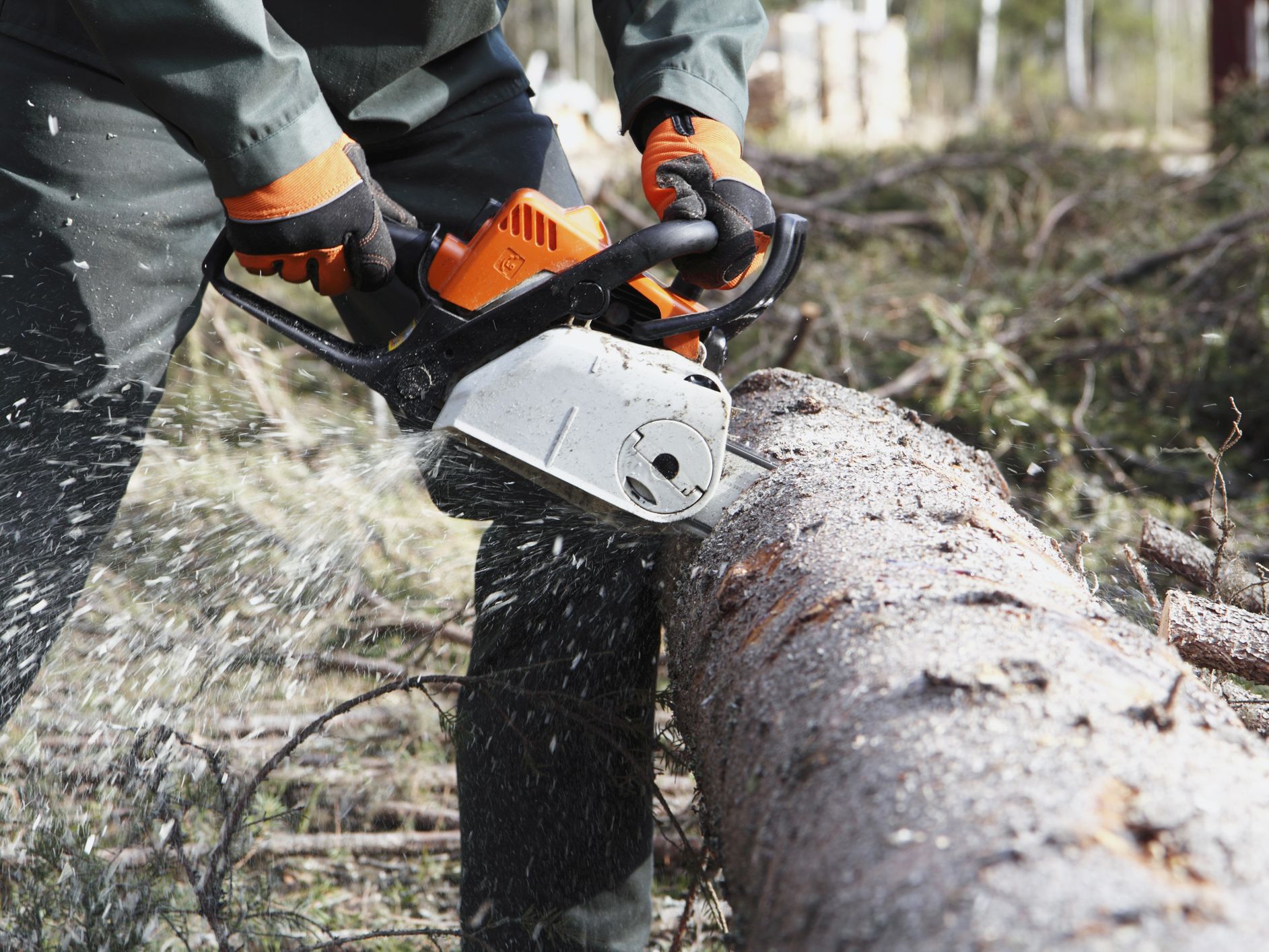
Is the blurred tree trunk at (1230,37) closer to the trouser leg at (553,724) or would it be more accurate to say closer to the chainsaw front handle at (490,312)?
the chainsaw front handle at (490,312)

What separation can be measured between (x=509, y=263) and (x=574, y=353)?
25 centimetres

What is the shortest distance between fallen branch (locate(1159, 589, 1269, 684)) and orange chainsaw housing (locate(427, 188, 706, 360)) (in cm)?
96

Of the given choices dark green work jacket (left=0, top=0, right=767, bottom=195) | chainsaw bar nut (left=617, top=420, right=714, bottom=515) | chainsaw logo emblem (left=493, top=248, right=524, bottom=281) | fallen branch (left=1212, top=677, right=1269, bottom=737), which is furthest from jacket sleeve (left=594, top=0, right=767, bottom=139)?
fallen branch (left=1212, top=677, right=1269, bottom=737)

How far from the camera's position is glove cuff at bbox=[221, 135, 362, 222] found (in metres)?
1.71

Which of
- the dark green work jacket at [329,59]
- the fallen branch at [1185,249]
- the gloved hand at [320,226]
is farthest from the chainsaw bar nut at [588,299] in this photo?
the fallen branch at [1185,249]

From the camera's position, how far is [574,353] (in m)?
1.68

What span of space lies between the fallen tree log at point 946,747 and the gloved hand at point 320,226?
0.86 meters

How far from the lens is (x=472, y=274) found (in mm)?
1824

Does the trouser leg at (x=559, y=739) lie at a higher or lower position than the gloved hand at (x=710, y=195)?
lower

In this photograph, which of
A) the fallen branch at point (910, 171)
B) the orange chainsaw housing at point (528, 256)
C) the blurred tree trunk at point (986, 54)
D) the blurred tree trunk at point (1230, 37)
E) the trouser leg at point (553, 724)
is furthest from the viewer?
the blurred tree trunk at point (986, 54)

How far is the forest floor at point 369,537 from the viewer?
2.25 metres

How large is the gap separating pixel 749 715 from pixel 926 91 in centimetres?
2761

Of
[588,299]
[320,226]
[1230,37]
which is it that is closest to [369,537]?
[320,226]

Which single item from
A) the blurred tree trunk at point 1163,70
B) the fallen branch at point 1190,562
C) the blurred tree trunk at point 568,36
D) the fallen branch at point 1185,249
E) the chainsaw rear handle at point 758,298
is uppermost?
the chainsaw rear handle at point 758,298
